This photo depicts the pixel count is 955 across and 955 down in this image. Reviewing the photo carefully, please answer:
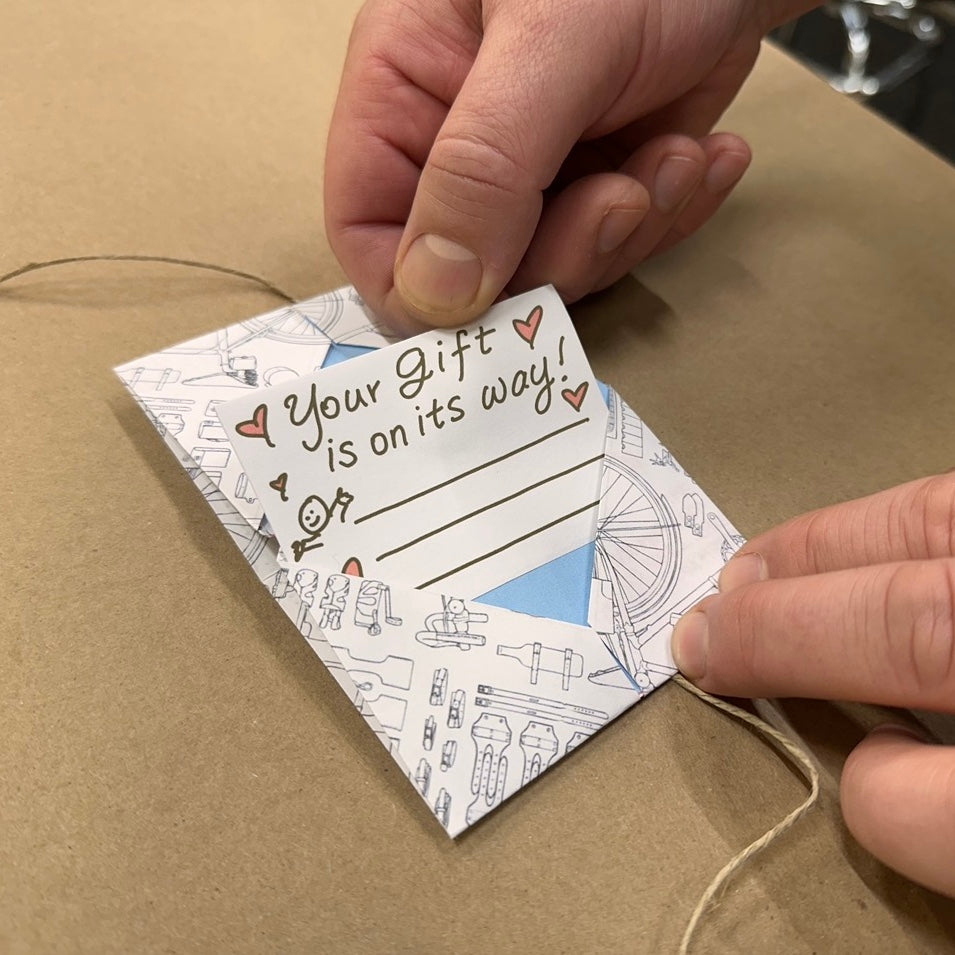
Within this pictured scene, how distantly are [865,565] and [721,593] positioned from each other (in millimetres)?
74

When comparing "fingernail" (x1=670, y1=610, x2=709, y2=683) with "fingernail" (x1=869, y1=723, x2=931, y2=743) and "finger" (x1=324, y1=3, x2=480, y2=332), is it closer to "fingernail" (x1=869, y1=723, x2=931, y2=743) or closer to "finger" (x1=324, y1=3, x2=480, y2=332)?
"fingernail" (x1=869, y1=723, x2=931, y2=743)

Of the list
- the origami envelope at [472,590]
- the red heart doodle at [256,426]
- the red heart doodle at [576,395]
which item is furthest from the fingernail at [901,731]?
the red heart doodle at [256,426]

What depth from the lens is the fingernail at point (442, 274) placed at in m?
0.48

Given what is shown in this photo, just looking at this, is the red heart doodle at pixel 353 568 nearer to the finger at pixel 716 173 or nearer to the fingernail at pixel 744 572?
the fingernail at pixel 744 572

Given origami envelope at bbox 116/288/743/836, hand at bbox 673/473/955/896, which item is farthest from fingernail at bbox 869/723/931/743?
origami envelope at bbox 116/288/743/836

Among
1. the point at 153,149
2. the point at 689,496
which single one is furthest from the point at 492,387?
the point at 153,149

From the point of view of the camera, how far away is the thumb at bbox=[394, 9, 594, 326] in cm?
46

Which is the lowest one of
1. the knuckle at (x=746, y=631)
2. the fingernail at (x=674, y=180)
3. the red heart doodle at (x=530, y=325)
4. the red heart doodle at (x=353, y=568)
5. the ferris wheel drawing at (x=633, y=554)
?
the red heart doodle at (x=353, y=568)

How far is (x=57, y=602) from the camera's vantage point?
1.43 feet

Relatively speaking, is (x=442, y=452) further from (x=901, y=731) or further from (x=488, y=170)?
(x=901, y=731)

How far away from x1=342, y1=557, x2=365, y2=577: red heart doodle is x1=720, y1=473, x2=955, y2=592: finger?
8.1 inches

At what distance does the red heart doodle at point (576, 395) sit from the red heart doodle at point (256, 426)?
0.18 m

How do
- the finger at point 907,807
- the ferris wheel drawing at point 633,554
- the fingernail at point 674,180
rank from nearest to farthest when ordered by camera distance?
the finger at point 907,807, the ferris wheel drawing at point 633,554, the fingernail at point 674,180

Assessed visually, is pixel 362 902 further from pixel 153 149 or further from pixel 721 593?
pixel 153 149
